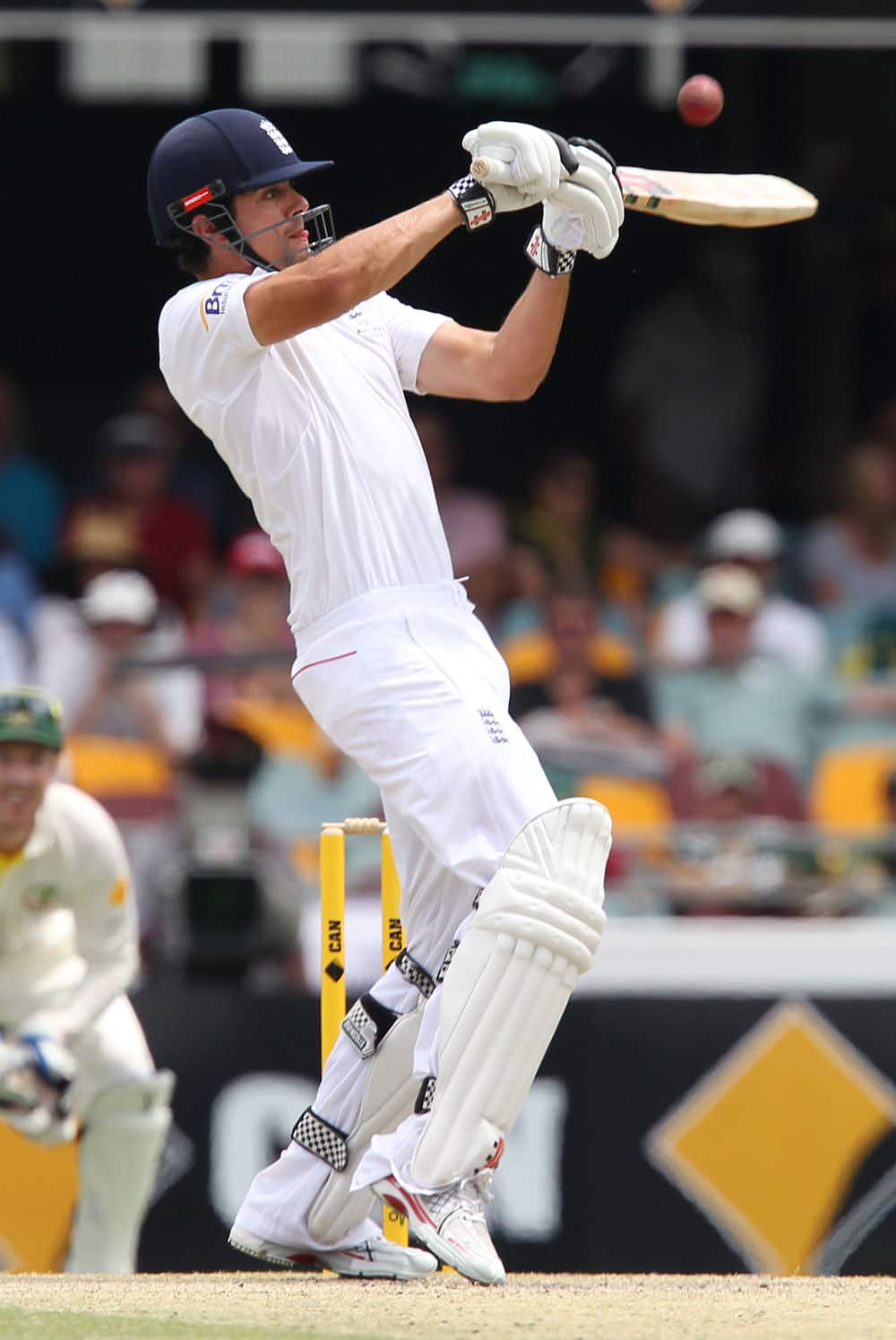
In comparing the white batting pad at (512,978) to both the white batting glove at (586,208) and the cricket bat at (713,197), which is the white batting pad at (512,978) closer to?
the white batting glove at (586,208)

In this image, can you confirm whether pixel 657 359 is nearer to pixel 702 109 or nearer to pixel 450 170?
pixel 450 170

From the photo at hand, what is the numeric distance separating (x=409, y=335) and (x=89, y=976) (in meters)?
2.22

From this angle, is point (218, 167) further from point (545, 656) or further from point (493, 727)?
point (545, 656)

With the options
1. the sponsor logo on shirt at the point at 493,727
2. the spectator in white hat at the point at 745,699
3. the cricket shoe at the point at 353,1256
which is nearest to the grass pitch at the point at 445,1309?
the cricket shoe at the point at 353,1256

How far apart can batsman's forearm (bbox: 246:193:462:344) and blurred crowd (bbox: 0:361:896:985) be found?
117 inches

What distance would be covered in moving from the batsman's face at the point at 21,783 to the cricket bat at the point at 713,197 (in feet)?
7.61

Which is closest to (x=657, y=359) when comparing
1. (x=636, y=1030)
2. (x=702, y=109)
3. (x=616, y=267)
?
(x=616, y=267)

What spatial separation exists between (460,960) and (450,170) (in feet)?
25.5

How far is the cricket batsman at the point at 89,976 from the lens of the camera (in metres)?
5.72

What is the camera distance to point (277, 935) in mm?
6578

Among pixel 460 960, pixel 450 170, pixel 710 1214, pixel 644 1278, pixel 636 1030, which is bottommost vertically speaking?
pixel 710 1214

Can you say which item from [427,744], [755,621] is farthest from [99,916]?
[755,621]

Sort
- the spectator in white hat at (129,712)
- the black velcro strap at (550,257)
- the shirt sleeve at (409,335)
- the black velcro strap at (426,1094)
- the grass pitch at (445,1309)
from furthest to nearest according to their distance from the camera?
1. the spectator in white hat at (129,712)
2. the shirt sleeve at (409,335)
3. the black velcro strap at (550,257)
4. the black velcro strap at (426,1094)
5. the grass pitch at (445,1309)

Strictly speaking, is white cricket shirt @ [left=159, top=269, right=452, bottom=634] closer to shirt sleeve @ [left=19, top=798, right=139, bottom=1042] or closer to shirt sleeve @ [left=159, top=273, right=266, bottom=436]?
shirt sleeve @ [left=159, top=273, right=266, bottom=436]
